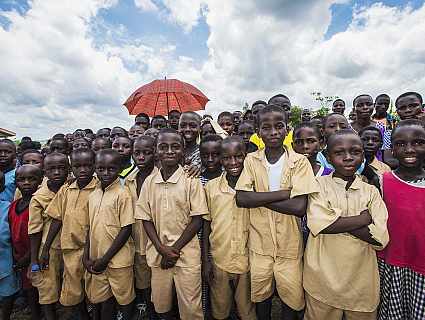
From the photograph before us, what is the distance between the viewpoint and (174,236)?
2.60m

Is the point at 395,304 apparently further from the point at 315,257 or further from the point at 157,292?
the point at 157,292

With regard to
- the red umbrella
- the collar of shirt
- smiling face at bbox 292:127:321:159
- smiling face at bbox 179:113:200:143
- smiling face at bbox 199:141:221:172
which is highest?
the red umbrella

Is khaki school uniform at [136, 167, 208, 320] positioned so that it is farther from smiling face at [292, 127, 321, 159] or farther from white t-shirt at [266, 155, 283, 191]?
smiling face at [292, 127, 321, 159]

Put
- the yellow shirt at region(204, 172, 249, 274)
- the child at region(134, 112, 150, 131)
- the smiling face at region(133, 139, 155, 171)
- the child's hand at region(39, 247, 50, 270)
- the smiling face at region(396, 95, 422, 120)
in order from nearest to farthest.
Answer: the yellow shirt at region(204, 172, 249, 274) → the child's hand at region(39, 247, 50, 270) → the smiling face at region(133, 139, 155, 171) → the smiling face at region(396, 95, 422, 120) → the child at region(134, 112, 150, 131)

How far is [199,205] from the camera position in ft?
8.52

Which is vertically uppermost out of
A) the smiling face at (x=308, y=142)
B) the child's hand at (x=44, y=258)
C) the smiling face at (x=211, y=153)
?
the smiling face at (x=308, y=142)

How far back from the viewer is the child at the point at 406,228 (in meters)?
2.07

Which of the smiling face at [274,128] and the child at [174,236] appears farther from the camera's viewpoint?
the child at [174,236]

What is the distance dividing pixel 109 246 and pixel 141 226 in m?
0.39

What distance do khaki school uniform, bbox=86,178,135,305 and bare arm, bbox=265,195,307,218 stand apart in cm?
139

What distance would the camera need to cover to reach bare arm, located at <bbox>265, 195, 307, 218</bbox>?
2149 millimetres

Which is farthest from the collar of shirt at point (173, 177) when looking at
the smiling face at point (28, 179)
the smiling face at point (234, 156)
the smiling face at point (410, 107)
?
the smiling face at point (410, 107)

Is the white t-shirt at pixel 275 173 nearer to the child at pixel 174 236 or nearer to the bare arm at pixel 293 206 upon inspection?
the bare arm at pixel 293 206

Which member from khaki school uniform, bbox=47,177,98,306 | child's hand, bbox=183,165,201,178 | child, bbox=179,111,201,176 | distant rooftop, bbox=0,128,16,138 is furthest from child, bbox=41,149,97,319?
distant rooftop, bbox=0,128,16,138
